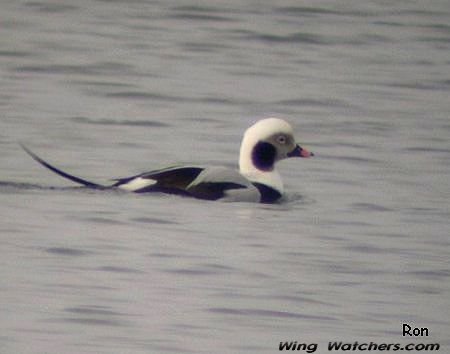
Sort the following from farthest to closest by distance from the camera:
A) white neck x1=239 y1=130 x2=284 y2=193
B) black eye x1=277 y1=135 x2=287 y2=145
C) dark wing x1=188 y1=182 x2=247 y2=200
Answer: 1. black eye x1=277 y1=135 x2=287 y2=145
2. white neck x1=239 y1=130 x2=284 y2=193
3. dark wing x1=188 y1=182 x2=247 y2=200

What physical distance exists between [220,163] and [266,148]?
0.28 m

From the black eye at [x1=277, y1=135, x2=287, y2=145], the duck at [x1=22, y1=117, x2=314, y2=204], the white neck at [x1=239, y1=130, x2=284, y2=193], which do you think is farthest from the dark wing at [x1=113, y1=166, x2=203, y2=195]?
the black eye at [x1=277, y1=135, x2=287, y2=145]

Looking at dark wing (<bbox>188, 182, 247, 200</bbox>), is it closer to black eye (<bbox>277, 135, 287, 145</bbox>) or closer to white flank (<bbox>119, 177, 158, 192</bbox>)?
white flank (<bbox>119, 177, 158, 192</bbox>)

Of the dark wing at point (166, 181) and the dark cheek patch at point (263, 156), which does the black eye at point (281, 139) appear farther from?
the dark wing at point (166, 181)

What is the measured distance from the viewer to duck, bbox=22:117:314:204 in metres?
7.93

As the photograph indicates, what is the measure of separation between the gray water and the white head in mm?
140

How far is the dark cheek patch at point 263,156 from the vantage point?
834 centimetres

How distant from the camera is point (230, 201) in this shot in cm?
800

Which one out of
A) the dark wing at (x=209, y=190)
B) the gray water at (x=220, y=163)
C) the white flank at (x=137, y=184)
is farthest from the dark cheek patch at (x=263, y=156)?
the white flank at (x=137, y=184)

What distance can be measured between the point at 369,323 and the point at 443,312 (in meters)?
0.29

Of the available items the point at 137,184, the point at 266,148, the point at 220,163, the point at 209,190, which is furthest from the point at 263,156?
the point at 137,184

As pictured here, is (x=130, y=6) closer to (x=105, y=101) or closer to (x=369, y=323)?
(x=105, y=101)

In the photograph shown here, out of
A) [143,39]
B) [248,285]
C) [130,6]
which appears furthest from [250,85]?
[248,285]

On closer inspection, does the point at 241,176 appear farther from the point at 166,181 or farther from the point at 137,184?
the point at 137,184
